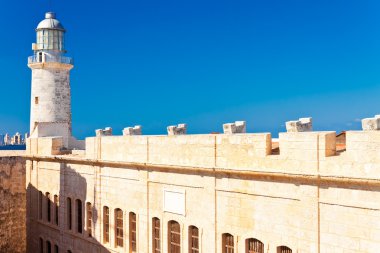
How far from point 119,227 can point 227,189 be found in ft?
23.5

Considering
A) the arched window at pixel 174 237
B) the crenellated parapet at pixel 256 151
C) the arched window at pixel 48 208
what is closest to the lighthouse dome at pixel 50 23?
the arched window at pixel 48 208

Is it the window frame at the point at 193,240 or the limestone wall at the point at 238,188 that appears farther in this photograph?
the window frame at the point at 193,240

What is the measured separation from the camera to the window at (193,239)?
15922mm

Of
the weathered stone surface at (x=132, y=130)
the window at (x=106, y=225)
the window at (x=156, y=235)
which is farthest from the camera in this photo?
the window at (x=106, y=225)

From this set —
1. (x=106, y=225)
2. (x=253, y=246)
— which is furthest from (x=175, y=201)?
(x=106, y=225)

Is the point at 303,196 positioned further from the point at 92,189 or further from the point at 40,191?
the point at 40,191

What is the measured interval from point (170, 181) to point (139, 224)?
2831 mm

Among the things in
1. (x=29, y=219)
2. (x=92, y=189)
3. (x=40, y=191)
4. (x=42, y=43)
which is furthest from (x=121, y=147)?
(x=42, y=43)

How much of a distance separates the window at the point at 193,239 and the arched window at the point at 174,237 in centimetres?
61

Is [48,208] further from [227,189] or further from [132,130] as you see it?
[227,189]

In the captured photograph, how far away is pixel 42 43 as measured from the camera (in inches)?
1244

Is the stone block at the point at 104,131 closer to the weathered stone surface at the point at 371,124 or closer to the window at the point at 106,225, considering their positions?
the window at the point at 106,225

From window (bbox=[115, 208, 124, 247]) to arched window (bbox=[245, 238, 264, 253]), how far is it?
7.32 meters

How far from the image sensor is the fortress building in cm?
1139
